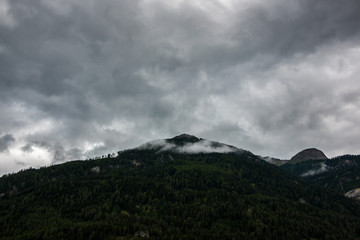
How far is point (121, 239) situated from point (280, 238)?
143m

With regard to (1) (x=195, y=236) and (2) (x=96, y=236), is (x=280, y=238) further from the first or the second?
(2) (x=96, y=236)

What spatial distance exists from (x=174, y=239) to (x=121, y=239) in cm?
4533

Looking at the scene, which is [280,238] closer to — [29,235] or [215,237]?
[215,237]

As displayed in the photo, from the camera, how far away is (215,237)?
646ft

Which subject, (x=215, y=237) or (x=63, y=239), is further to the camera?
(x=215, y=237)

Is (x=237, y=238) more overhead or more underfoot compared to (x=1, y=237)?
more underfoot

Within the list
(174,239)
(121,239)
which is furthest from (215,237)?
(121,239)

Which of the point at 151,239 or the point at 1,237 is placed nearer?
the point at 151,239

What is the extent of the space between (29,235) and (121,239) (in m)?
84.2

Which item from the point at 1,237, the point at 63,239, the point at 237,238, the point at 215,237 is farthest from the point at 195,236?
the point at 1,237

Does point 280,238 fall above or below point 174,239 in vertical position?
below

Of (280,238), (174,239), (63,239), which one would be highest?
(63,239)

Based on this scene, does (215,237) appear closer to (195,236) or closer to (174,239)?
(195,236)

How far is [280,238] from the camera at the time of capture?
19988cm
